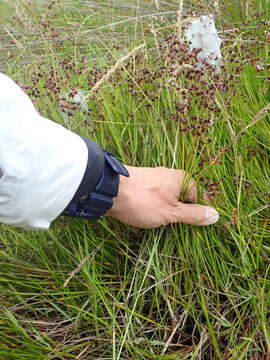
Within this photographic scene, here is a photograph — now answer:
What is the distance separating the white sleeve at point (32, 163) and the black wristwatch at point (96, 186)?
53 millimetres

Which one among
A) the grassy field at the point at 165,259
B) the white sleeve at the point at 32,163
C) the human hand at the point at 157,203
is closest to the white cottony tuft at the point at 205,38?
the grassy field at the point at 165,259

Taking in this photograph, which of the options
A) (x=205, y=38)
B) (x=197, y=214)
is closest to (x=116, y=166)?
(x=197, y=214)

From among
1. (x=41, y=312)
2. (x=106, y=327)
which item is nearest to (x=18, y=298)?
(x=41, y=312)

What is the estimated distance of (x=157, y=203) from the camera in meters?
1.41

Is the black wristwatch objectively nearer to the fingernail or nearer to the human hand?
the human hand

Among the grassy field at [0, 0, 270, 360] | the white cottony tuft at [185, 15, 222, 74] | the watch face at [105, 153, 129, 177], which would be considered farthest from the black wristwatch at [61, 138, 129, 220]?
the white cottony tuft at [185, 15, 222, 74]

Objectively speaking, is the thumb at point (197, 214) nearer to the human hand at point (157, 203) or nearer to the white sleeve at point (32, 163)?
the human hand at point (157, 203)

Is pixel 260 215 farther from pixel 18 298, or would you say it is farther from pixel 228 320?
pixel 18 298

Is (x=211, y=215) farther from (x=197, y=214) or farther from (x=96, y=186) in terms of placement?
(x=96, y=186)

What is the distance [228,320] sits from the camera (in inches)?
56.8

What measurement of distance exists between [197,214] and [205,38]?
0.63 metres

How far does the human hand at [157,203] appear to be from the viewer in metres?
1.40

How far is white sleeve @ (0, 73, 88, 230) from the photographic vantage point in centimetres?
109

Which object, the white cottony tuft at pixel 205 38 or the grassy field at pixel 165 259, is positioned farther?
the white cottony tuft at pixel 205 38
